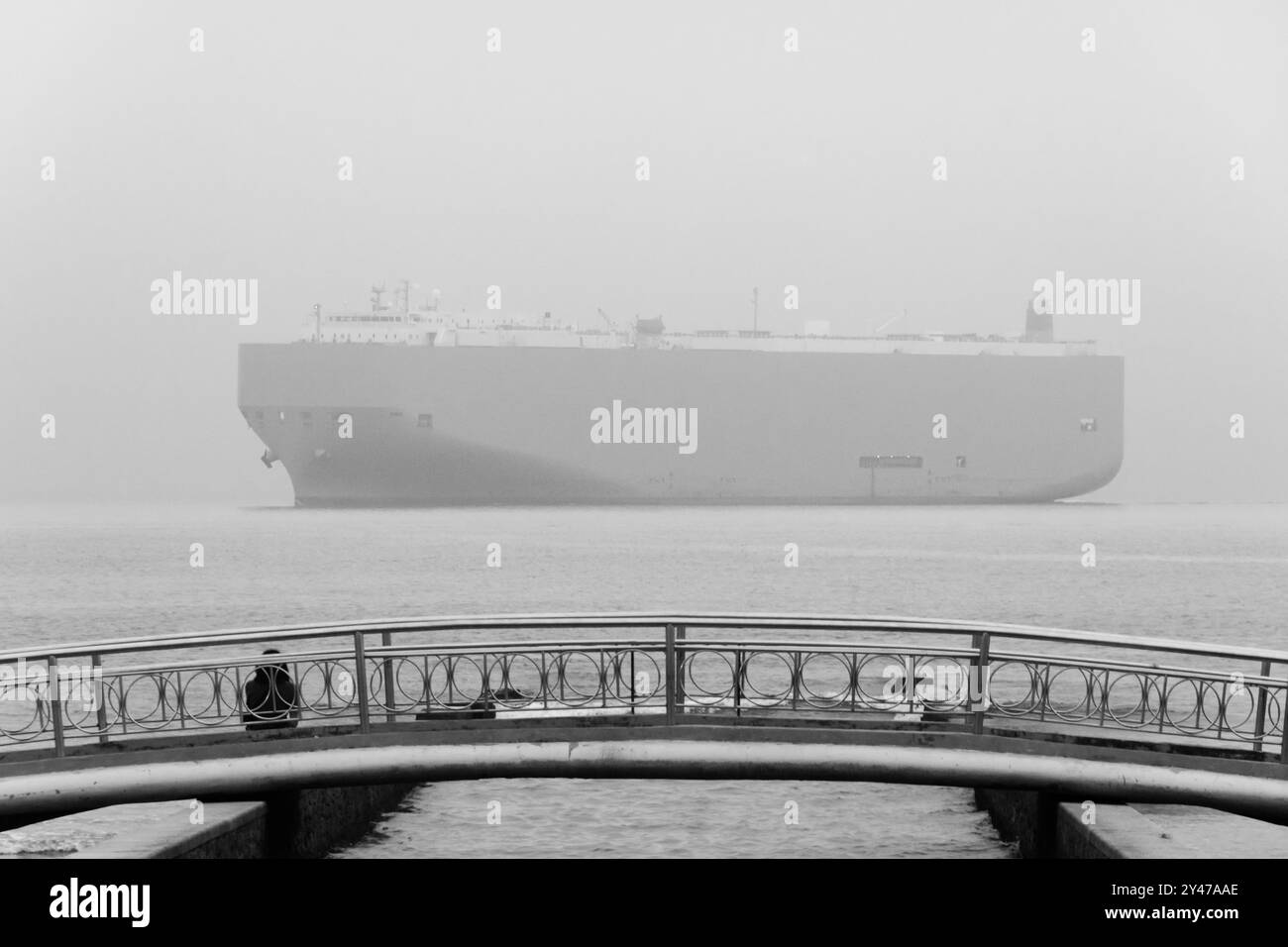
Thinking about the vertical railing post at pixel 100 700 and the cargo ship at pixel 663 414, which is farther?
the cargo ship at pixel 663 414

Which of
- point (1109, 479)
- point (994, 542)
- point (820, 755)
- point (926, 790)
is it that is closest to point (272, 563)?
point (994, 542)

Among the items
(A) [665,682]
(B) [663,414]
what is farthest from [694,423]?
(A) [665,682]

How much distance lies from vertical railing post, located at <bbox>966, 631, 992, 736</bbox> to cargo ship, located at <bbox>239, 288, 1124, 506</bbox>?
9165 centimetres

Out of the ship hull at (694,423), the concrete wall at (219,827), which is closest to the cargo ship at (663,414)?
the ship hull at (694,423)

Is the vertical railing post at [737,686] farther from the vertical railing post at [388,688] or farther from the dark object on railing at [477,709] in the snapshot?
the vertical railing post at [388,688]

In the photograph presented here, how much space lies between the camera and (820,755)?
21.2 ft

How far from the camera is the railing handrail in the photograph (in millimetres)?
6512

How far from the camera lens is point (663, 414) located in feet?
330

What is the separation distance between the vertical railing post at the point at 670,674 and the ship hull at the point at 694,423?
91395 millimetres

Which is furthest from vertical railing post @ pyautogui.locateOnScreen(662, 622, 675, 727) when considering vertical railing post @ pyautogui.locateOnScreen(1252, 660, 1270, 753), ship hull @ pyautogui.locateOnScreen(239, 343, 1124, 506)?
ship hull @ pyautogui.locateOnScreen(239, 343, 1124, 506)

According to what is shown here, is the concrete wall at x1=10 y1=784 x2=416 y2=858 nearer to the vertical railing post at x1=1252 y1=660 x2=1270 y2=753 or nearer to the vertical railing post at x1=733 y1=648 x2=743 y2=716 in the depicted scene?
the vertical railing post at x1=733 y1=648 x2=743 y2=716

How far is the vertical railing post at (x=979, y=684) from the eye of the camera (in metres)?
6.53

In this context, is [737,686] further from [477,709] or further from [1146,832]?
[1146,832]
